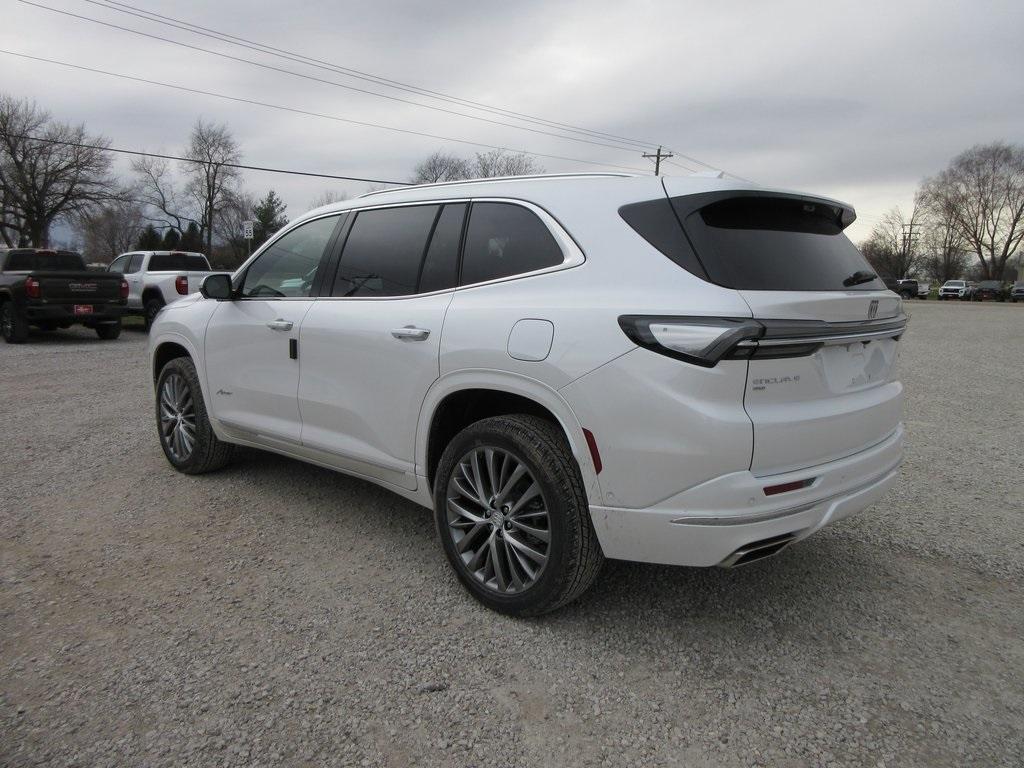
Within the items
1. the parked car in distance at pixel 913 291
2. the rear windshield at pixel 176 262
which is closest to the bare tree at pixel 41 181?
the rear windshield at pixel 176 262

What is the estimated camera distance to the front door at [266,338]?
3.93 m

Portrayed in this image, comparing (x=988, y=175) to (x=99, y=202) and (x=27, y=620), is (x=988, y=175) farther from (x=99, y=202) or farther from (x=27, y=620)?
(x=27, y=620)

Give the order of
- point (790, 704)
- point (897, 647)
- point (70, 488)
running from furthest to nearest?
point (70, 488) → point (897, 647) → point (790, 704)

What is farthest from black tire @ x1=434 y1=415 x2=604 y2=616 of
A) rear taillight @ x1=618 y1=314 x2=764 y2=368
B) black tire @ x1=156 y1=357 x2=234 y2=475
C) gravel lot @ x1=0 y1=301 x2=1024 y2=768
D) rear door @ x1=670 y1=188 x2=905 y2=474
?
black tire @ x1=156 y1=357 x2=234 y2=475

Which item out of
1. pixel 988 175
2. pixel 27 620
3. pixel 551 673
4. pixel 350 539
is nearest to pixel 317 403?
pixel 350 539

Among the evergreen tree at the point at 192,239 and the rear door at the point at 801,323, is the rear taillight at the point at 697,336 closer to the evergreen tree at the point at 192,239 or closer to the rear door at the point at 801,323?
the rear door at the point at 801,323

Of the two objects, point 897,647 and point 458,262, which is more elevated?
point 458,262

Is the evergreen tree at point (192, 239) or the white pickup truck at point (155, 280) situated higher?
the evergreen tree at point (192, 239)

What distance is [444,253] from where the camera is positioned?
3.29 metres

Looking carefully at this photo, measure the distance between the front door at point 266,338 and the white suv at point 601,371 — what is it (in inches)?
7.1

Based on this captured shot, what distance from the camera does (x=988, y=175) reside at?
252 ft

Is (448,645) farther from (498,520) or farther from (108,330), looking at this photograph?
(108,330)

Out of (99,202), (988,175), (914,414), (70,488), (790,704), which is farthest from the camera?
(988,175)

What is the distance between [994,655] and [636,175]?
2.35 metres
